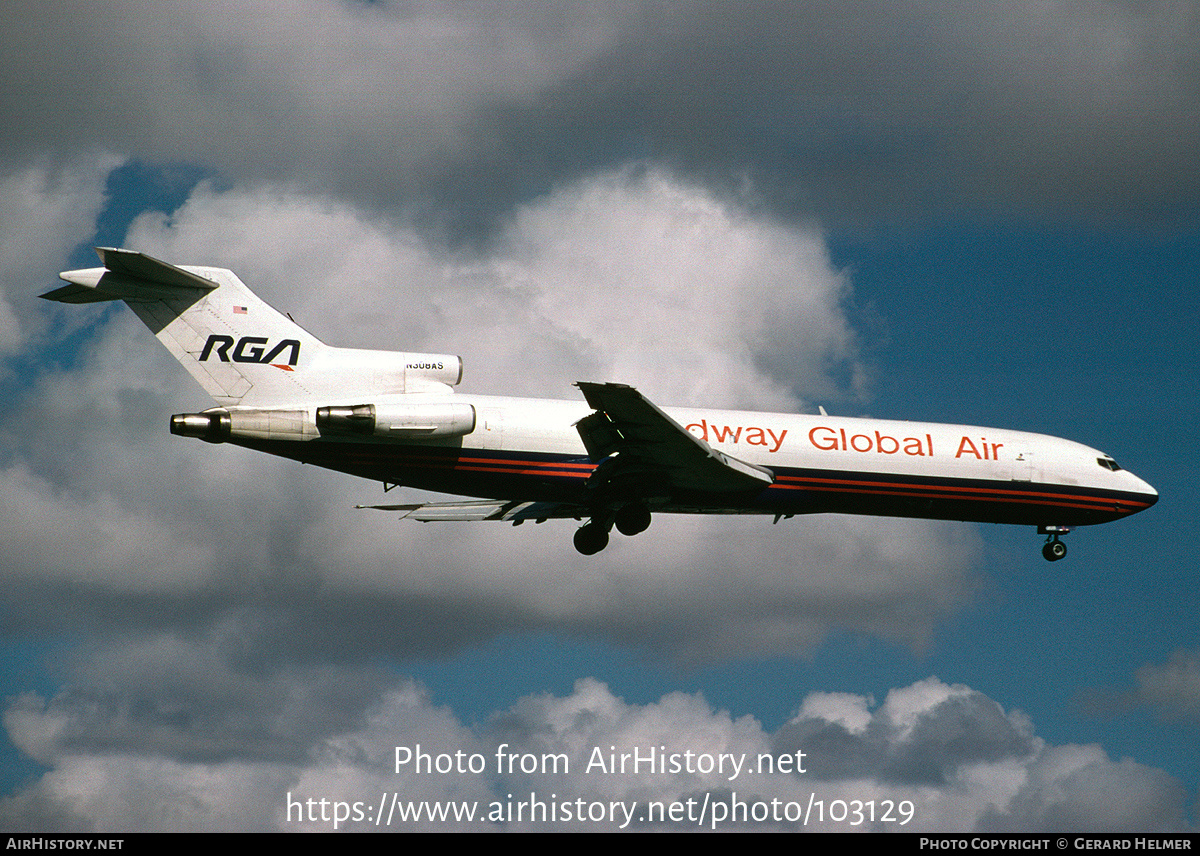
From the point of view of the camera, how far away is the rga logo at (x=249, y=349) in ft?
95.2

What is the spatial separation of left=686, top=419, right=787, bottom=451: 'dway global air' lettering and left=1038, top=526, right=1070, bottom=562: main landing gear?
891cm

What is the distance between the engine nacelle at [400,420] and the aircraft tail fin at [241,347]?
1392 mm

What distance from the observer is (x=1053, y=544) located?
35094 mm

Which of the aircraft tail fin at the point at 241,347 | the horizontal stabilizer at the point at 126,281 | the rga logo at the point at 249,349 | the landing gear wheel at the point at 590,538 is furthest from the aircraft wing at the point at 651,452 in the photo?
the horizontal stabilizer at the point at 126,281

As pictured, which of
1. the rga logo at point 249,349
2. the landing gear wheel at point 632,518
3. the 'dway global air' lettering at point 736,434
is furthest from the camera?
the 'dway global air' lettering at point 736,434

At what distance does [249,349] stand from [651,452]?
983 cm

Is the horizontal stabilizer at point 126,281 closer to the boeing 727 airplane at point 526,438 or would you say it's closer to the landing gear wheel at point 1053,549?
the boeing 727 airplane at point 526,438

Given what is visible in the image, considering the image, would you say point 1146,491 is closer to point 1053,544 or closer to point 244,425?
point 1053,544

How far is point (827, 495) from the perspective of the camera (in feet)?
104

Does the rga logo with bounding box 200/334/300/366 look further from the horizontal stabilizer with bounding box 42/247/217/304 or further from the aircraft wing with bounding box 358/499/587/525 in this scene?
the aircraft wing with bounding box 358/499/587/525

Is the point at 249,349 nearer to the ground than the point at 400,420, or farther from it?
farther from it

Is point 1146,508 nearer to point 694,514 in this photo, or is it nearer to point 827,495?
point 827,495

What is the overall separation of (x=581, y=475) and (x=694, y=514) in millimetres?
3968

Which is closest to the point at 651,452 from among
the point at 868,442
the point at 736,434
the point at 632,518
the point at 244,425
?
the point at 632,518
